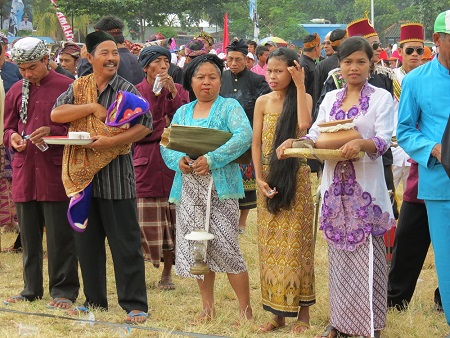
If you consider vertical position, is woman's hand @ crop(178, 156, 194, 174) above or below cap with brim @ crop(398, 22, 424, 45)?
below

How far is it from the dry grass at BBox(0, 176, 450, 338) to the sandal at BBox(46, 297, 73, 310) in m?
0.08

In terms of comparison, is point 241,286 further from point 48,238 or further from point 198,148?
point 48,238

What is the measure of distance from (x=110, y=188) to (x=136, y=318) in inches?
38.0

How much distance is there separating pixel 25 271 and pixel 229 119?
2195 mm

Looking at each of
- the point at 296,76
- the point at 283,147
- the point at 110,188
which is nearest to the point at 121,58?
the point at 110,188

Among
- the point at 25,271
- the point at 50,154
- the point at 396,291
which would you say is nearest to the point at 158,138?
the point at 50,154

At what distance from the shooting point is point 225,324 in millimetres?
6211

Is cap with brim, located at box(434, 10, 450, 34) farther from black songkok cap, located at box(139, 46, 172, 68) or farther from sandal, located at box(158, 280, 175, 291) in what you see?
A: sandal, located at box(158, 280, 175, 291)

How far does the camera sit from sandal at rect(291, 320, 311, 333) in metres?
5.98

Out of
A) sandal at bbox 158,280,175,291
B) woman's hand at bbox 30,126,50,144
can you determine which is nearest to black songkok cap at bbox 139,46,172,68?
woman's hand at bbox 30,126,50,144

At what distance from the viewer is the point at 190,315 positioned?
664 cm

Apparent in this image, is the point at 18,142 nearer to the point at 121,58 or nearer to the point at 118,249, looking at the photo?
the point at 118,249

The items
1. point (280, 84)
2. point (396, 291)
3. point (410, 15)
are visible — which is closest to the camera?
point (280, 84)

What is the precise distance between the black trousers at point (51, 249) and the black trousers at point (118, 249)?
1.08ft
